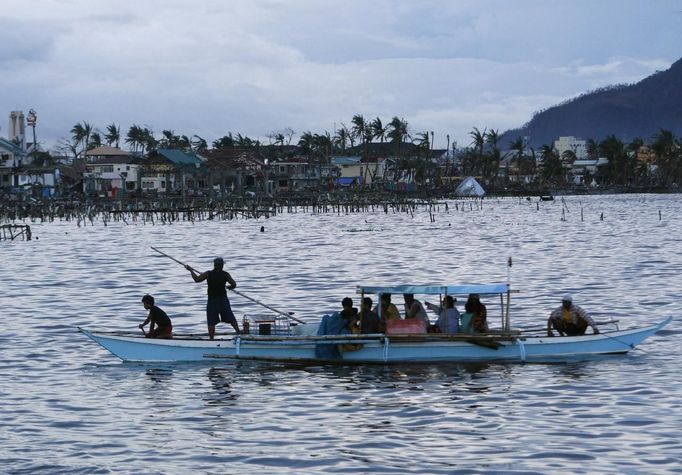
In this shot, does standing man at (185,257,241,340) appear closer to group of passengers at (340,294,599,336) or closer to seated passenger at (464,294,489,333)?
group of passengers at (340,294,599,336)

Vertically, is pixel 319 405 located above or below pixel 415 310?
below

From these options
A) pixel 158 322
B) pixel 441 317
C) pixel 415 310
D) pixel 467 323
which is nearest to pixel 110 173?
pixel 158 322

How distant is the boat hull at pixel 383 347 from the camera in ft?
82.4

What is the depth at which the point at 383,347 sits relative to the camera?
82.3 feet

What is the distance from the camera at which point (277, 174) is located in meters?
184

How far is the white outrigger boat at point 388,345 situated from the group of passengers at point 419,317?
0.27 meters

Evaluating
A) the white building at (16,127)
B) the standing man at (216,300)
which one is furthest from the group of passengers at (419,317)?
the white building at (16,127)

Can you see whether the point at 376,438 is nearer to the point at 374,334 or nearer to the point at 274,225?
the point at 374,334

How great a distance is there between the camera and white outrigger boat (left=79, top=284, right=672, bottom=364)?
25.1 metres

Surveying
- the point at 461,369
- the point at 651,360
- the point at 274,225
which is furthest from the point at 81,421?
the point at 274,225

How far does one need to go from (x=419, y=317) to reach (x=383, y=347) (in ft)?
3.69

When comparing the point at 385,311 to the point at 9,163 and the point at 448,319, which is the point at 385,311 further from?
the point at 9,163

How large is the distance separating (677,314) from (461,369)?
13.8 metres

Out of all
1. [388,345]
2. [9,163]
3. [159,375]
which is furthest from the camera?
[9,163]
